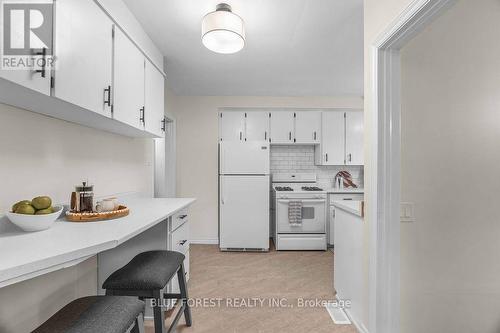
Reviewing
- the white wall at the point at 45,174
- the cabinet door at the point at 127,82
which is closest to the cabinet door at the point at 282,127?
the cabinet door at the point at 127,82

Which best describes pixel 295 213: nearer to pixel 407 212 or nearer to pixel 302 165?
pixel 302 165

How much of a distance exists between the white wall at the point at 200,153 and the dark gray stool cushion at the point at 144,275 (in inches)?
101

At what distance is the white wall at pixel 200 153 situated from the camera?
429 centimetres

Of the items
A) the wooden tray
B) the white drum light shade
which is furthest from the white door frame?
the wooden tray

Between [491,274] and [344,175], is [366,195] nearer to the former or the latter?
[491,274]

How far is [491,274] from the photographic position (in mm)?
1665

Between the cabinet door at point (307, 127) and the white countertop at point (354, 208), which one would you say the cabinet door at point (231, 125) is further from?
the white countertop at point (354, 208)

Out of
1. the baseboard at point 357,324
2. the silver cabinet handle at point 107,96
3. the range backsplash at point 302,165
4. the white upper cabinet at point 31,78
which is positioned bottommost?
the baseboard at point 357,324

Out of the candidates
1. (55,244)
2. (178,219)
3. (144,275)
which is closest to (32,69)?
(55,244)

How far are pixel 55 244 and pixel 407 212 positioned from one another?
73.9 inches

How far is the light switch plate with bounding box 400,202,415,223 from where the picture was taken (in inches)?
63.9

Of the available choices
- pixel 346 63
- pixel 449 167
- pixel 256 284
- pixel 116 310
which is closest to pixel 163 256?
pixel 116 310

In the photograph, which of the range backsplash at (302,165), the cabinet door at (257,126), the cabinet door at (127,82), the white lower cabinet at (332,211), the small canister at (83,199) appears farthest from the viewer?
the range backsplash at (302,165)

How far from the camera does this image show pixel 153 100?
2443 mm
